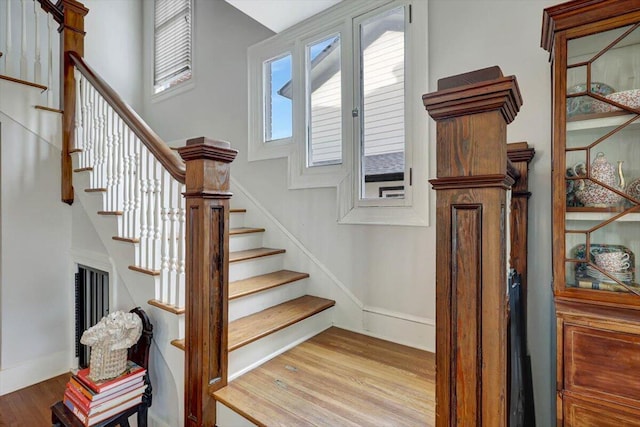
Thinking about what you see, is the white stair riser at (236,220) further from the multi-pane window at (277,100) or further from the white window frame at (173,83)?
the white window frame at (173,83)

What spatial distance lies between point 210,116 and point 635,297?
134 inches

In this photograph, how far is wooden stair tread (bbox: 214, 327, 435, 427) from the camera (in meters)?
1.35

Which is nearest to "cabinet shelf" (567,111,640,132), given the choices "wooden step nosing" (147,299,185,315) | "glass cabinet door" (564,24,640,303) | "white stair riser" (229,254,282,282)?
"glass cabinet door" (564,24,640,303)

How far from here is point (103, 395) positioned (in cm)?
156

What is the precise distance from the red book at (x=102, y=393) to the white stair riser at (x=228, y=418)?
53 cm

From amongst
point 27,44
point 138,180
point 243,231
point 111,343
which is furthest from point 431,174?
point 27,44

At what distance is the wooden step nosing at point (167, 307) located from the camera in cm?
160

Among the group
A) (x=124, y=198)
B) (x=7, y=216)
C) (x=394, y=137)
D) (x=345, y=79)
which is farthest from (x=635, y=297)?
(x=7, y=216)

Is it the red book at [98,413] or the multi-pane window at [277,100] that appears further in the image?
the multi-pane window at [277,100]

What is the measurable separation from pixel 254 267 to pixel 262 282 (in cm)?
21

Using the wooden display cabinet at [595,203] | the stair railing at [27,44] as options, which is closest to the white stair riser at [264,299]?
the wooden display cabinet at [595,203]

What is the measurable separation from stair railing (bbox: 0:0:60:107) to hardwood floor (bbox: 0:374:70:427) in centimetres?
222

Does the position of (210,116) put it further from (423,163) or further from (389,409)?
(389,409)

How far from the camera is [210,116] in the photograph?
10.9ft
